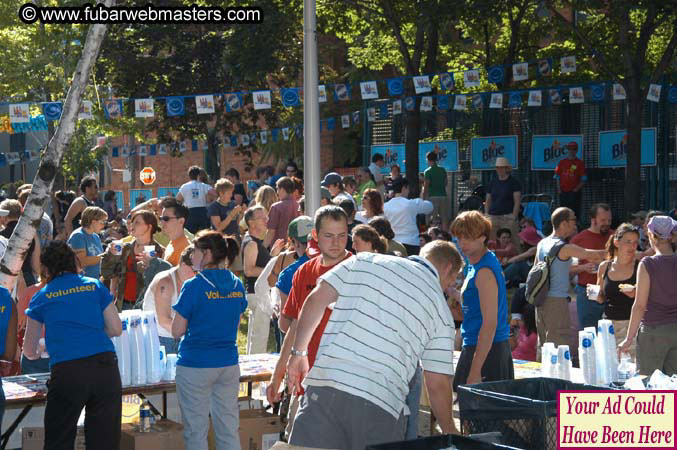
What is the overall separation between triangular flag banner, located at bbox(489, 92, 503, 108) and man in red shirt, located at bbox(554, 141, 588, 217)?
7.67 feet

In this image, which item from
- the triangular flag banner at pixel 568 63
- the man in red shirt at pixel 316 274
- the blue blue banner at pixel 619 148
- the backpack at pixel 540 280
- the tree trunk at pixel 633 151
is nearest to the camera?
the man in red shirt at pixel 316 274

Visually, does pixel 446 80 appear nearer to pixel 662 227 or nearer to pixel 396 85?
pixel 396 85

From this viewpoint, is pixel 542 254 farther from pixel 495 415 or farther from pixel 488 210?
pixel 488 210

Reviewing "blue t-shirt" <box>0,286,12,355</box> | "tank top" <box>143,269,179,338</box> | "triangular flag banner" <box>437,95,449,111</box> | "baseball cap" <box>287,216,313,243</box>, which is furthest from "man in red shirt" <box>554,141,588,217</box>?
"blue t-shirt" <box>0,286,12,355</box>

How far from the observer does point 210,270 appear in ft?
24.2

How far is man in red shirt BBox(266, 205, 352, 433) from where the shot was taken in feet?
20.5

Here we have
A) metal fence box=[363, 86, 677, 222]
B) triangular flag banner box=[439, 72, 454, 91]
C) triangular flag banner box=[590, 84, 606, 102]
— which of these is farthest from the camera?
triangular flag banner box=[439, 72, 454, 91]

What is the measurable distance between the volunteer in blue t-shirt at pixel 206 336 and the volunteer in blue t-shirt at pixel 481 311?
1526mm

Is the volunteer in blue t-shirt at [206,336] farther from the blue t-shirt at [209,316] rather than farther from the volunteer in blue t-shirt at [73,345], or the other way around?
the volunteer in blue t-shirt at [73,345]

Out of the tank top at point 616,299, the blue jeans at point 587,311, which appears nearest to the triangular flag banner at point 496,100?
the blue jeans at point 587,311

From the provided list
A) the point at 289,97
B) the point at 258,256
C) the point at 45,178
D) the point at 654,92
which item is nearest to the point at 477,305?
the point at 45,178

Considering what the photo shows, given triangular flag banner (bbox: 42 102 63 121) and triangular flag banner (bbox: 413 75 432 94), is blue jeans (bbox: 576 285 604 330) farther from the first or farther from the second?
triangular flag banner (bbox: 42 102 63 121)

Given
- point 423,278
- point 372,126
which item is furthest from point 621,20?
point 423,278

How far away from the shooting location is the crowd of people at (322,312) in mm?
5078
